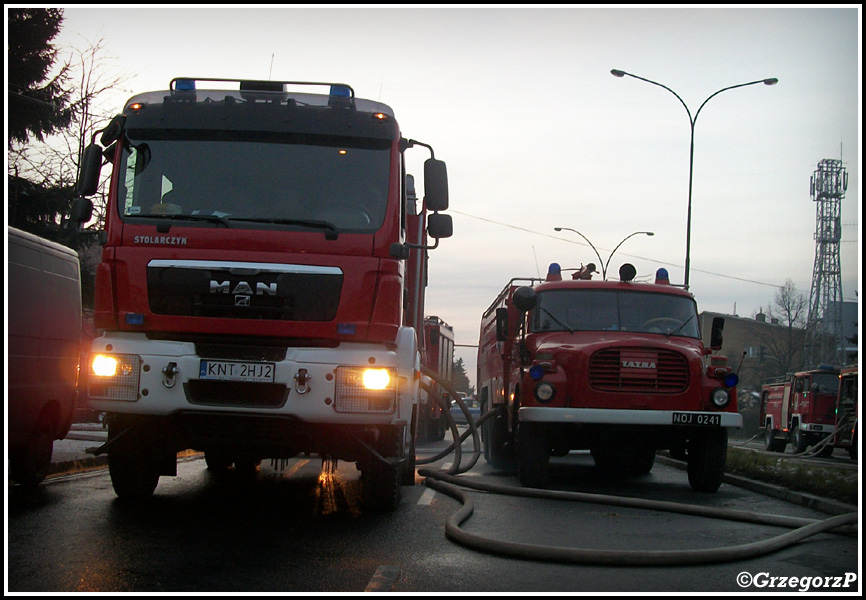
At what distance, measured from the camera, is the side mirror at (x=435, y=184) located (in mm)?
8820

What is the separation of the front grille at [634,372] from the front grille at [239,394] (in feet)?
17.1

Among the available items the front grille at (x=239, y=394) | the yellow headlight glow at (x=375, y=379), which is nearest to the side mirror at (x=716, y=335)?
the yellow headlight glow at (x=375, y=379)

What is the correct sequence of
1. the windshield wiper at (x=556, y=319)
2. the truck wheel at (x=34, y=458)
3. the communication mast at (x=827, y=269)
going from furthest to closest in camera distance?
the communication mast at (x=827, y=269)
the windshield wiper at (x=556, y=319)
the truck wheel at (x=34, y=458)

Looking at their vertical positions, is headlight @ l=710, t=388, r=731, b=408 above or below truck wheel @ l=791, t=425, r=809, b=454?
above

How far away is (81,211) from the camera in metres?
8.51

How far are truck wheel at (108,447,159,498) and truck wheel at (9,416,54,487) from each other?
3.79 ft

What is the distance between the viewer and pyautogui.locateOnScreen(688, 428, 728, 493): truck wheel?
12.1m

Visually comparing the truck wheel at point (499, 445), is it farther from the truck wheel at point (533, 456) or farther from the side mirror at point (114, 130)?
the side mirror at point (114, 130)

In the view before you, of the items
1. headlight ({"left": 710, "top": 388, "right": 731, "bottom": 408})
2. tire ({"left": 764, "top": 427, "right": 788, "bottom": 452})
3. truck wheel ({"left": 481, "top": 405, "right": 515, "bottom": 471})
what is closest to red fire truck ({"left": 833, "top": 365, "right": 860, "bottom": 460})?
tire ({"left": 764, "top": 427, "right": 788, "bottom": 452})

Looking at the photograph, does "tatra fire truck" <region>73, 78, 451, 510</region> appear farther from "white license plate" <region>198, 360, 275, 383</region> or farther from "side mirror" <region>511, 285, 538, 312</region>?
"side mirror" <region>511, 285, 538, 312</region>

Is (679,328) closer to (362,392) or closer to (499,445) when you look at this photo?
(499,445)

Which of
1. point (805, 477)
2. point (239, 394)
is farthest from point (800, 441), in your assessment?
point (239, 394)

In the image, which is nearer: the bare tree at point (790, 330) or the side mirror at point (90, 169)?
the side mirror at point (90, 169)

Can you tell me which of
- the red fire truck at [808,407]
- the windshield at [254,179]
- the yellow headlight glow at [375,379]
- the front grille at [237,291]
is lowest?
the red fire truck at [808,407]
